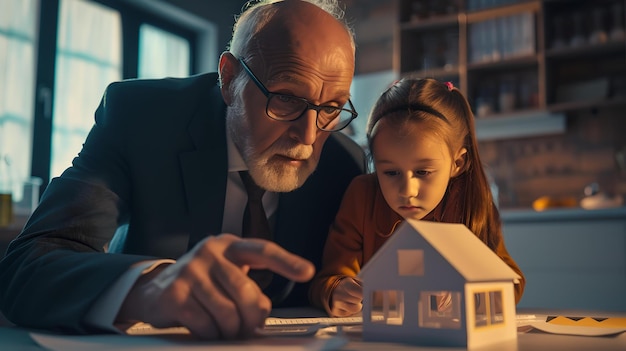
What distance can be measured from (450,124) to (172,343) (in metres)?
0.89

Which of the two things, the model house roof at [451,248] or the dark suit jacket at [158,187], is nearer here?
the model house roof at [451,248]

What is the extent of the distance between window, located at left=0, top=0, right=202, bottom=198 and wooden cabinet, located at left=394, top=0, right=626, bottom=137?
6.48 ft

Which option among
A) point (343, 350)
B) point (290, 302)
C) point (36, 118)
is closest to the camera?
point (343, 350)

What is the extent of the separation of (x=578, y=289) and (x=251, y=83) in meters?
2.47

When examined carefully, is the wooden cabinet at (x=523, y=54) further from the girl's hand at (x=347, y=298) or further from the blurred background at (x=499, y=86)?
the girl's hand at (x=347, y=298)

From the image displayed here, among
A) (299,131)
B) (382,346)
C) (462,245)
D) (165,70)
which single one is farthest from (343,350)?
(165,70)

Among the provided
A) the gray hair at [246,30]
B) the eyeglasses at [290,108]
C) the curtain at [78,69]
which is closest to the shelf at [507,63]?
the curtain at [78,69]

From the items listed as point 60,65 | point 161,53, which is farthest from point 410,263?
point 161,53

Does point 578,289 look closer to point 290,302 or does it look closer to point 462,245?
point 290,302

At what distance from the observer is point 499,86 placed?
4273 mm

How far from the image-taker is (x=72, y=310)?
2.67ft

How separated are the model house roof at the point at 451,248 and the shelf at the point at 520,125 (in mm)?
3392

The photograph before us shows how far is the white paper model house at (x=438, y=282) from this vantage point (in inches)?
25.9

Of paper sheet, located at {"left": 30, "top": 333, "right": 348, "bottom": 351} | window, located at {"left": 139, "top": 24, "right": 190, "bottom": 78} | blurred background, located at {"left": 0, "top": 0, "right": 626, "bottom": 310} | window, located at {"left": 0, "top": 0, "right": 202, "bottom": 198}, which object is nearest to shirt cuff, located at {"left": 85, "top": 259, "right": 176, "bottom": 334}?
paper sheet, located at {"left": 30, "top": 333, "right": 348, "bottom": 351}
